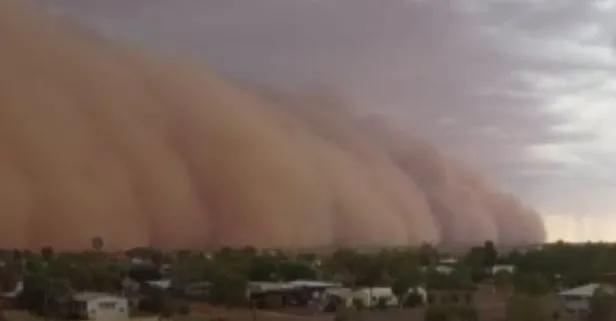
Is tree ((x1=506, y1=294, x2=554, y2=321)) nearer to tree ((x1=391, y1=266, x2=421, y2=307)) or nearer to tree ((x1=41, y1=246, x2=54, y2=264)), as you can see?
tree ((x1=391, y1=266, x2=421, y2=307))

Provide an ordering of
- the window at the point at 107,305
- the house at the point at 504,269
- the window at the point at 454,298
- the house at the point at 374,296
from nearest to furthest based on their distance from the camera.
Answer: the window at the point at 107,305
the window at the point at 454,298
the house at the point at 374,296
the house at the point at 504,269

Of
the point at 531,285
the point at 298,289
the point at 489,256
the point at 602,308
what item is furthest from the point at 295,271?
the point at 602,308

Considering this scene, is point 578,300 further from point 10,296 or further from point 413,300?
point 10,296

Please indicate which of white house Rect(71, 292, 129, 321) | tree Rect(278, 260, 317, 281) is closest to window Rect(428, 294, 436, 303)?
tree Rect(278, 260, 317, 281)

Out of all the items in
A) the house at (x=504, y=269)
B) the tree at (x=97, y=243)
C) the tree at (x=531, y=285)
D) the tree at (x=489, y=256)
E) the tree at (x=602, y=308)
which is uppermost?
the tree at (x=97, y=243)

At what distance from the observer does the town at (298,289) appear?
30.3 feet

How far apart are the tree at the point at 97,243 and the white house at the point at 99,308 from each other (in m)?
6.72

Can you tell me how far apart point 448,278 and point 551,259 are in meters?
3.65

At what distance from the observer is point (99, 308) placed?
9.76 metres

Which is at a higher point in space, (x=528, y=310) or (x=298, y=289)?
(x=298, y=289)

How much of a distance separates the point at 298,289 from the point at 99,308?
8.83 ft

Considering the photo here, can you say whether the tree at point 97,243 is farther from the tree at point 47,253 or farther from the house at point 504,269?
the house at point 504,269

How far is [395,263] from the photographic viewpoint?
15219 mm

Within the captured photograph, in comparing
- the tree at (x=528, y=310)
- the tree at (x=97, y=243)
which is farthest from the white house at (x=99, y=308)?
the tree at (x=97, y=243)
